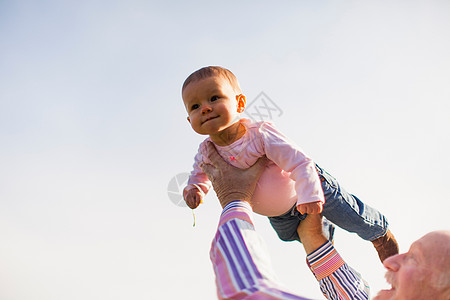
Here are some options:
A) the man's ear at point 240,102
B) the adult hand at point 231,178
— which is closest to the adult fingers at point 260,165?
the adult hand at point 231,178

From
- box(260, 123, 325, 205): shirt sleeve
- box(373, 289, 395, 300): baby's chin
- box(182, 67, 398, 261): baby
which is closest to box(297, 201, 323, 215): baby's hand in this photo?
box(260, 123, 325, 205): shirt sleeve

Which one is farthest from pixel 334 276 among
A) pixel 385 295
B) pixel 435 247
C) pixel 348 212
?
pixel 435 247

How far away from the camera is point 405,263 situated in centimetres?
127

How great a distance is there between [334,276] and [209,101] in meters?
1.35

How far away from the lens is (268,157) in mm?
2225

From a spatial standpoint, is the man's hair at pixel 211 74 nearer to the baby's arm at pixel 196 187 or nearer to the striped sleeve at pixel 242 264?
the baby's arm at pixel 196 187

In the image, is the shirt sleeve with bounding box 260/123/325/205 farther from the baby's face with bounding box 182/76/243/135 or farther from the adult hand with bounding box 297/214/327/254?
the adult hand with bounding box 297/214/327/254

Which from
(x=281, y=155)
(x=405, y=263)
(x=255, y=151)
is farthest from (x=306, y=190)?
(x=405, y=263)

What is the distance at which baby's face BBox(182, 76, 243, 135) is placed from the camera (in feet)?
7.27

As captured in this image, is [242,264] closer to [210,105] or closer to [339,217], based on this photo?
[210,105]

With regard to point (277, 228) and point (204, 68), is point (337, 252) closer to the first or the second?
point (277, 228)

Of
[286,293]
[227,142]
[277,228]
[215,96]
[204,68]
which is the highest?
[204,68]

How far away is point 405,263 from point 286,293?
515 mm

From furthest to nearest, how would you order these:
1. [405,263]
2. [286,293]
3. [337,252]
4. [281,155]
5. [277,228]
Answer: [277,228] < [337,252] < [281,155] < [405,263] < [286,293]
